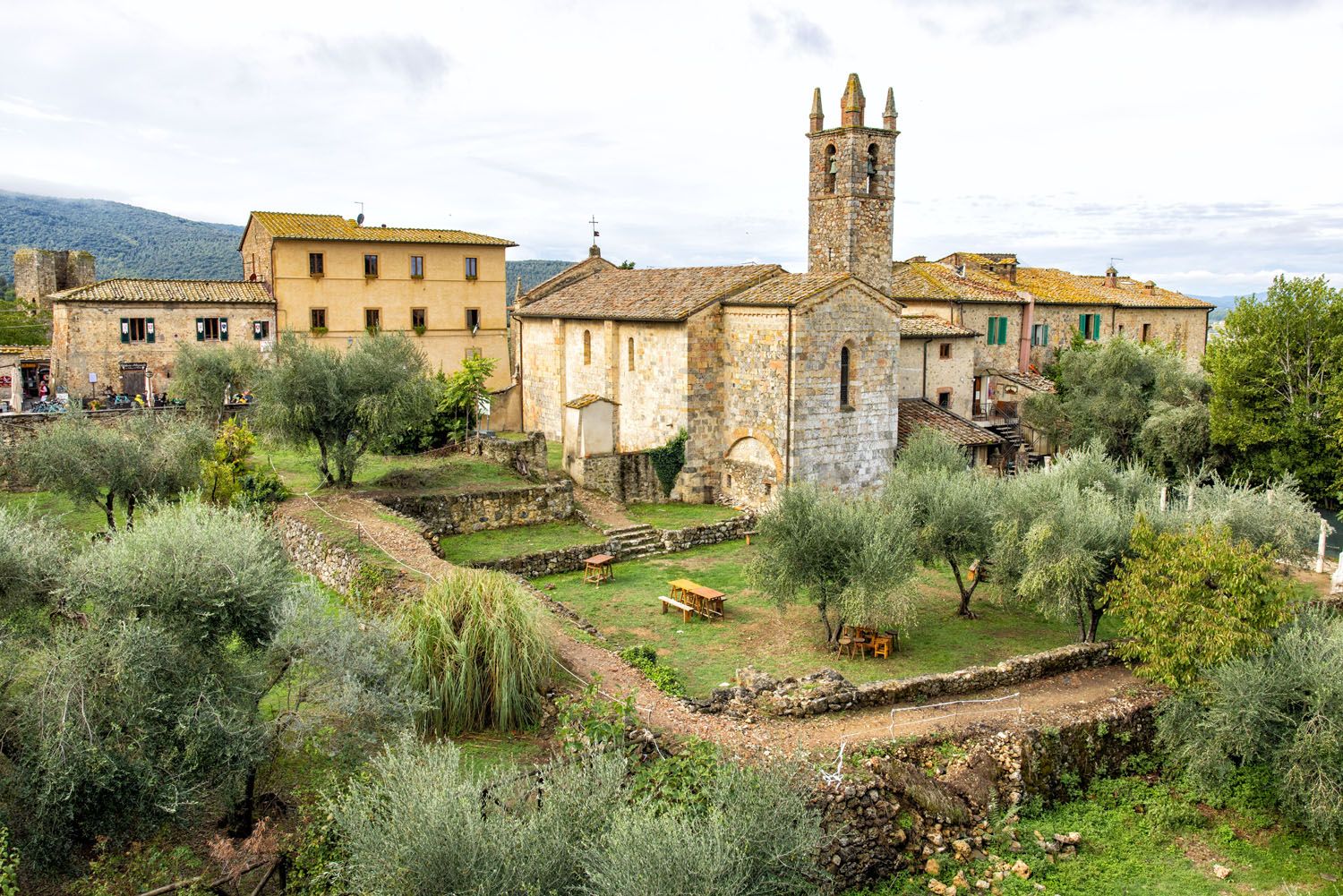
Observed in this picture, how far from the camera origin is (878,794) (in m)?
12.7

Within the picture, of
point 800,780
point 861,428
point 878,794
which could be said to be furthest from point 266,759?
point 861,428

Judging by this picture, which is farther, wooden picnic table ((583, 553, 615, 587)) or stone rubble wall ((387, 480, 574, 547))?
stone rubble wall ((387, 480, 574, 547))

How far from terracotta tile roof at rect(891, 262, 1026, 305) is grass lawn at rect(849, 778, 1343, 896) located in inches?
963

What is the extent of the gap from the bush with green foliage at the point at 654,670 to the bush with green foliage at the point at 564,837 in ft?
15.5

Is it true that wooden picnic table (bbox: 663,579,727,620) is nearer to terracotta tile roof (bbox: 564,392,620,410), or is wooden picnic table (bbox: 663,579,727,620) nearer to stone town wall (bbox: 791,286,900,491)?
stone town wall (bbox: 791,286,900,491)

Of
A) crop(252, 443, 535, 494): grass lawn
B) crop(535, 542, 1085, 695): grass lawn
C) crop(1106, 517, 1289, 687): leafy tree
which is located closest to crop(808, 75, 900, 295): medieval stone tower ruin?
crop(535, 542, 1085, 695): grass lawn

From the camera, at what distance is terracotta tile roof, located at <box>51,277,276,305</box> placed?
34000 millimetres

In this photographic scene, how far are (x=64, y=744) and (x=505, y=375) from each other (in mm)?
35036

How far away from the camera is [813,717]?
14.6m

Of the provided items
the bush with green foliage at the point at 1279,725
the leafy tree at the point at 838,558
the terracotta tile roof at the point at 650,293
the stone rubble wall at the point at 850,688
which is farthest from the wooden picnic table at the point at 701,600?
the terracotta tile roof at the point at 650,293

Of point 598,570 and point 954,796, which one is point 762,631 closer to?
point 598,570

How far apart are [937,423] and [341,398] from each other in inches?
760

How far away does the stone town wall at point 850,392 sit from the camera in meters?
26.8

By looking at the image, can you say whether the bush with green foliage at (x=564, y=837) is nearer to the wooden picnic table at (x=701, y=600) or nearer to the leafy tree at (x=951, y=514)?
the wooden picnic table at (x=701, y=600)
